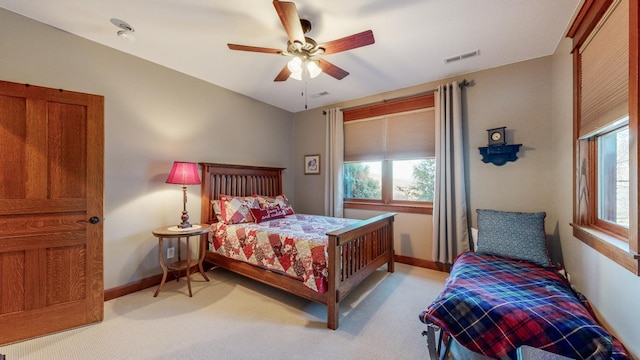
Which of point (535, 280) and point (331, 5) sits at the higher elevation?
point (331, 5)

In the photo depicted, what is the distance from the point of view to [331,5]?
196 cm

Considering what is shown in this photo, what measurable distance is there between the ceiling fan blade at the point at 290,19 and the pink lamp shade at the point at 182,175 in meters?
1.88

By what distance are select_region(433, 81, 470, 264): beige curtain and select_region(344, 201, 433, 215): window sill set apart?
0.23m

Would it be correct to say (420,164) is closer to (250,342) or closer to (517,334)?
(517,334)

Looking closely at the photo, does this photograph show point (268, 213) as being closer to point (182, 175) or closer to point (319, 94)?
point (182, 175)

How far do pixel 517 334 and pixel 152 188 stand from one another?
359 cm

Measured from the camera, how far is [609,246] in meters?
1.52

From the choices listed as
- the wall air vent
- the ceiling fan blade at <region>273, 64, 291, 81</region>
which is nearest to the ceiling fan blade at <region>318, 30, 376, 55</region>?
the ceiling fan blade at <region>273, 64, 291, 81</region>

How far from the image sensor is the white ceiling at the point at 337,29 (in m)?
1.97

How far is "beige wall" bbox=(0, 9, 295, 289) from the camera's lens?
2221 mm

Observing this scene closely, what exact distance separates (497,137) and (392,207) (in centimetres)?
164

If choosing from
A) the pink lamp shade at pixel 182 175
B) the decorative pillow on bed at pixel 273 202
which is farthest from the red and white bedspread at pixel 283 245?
the pink lamp shade at pixel 182 175

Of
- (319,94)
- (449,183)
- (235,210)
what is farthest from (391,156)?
(235,210)

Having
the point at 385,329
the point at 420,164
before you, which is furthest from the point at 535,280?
the point at 420,164
